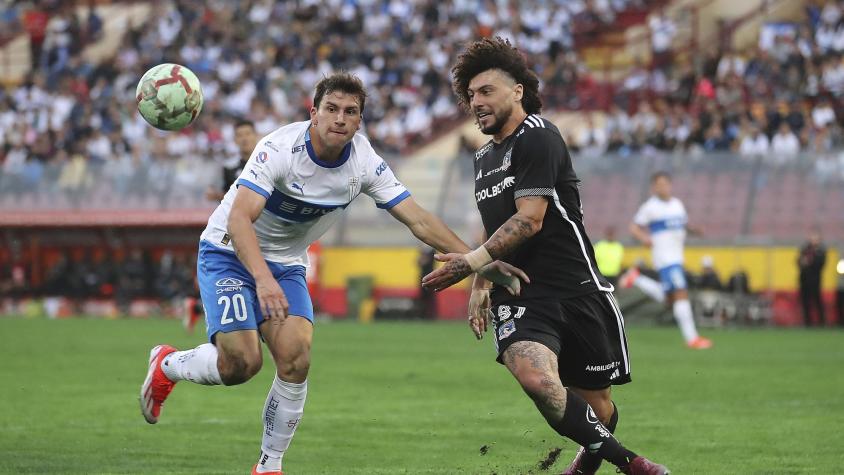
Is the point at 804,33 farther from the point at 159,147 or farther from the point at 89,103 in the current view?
the point at 89,103

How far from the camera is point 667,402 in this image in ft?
41.3

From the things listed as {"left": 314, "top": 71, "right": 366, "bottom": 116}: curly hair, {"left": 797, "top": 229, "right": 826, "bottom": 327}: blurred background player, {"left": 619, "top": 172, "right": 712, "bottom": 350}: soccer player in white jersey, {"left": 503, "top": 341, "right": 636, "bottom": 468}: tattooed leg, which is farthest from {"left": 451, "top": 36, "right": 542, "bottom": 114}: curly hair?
{"left": 797, "top": 229, "right": 826, "bottom": 327}: blurred background player

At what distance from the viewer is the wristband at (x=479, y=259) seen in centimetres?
725

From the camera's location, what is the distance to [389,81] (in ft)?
112

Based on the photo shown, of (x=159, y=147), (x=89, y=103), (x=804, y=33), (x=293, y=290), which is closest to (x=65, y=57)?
(x=89, y=103)

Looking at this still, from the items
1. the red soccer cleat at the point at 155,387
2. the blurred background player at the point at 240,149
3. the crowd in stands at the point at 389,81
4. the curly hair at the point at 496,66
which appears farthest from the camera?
the crowd in stands at the point at 389,81

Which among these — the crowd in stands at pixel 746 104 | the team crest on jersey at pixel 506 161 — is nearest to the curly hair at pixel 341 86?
the team crest on jersey at pixel 506 161

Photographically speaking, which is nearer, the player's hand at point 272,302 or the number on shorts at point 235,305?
the player's hand at point 272,302

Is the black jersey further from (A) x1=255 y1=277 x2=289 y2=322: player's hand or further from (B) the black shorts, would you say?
(A) x1=255 y1=277 x2=289 y2=322: player's hand

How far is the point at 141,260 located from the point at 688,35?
14.7 m

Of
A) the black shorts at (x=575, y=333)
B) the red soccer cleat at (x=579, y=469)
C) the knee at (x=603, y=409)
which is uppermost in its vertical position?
the black shorts at (x=575, y=333)

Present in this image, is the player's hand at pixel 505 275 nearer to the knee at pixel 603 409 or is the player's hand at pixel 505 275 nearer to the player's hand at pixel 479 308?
the player's hand at pixel 479 308

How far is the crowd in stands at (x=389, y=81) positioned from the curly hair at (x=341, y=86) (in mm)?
20689

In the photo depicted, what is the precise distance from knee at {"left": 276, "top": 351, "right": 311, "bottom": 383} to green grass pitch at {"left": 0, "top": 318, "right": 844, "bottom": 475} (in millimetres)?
812
